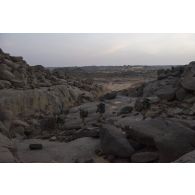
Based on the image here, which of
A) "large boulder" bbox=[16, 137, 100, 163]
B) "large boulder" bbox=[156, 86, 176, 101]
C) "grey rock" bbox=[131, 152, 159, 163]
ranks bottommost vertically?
"large boulder" bbox=[16, 137, 100, 163]

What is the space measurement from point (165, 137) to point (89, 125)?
4.10m

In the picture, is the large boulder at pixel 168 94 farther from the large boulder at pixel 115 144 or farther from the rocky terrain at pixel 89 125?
the large boulder at pixel 115 144

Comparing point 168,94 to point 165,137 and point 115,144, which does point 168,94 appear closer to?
point 115,144

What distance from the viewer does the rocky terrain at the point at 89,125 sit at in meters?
6.40

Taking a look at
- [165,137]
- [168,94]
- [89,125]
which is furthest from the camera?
[168,94]

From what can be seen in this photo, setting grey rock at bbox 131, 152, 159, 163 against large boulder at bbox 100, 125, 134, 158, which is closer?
grey rock at bbox 131, 152, 159, 163

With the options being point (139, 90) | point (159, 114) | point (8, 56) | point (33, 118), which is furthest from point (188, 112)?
point (8, 56)

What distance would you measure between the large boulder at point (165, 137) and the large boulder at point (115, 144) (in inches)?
11.9

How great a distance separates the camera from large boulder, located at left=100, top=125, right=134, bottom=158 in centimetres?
671

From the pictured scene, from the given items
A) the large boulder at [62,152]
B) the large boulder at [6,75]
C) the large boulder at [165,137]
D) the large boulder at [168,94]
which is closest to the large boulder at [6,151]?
the large boulder at [62,152]

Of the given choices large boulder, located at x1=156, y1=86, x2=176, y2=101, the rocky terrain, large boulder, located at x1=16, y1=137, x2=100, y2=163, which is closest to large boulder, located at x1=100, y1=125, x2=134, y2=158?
the rocky terrain

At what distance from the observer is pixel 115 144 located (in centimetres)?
685

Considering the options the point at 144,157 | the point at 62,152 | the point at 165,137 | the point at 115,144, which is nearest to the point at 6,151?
the point at 62,152

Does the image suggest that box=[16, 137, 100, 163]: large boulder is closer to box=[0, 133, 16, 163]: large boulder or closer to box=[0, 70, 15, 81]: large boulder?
box=[0, 133, 16, 163]: large boulder
